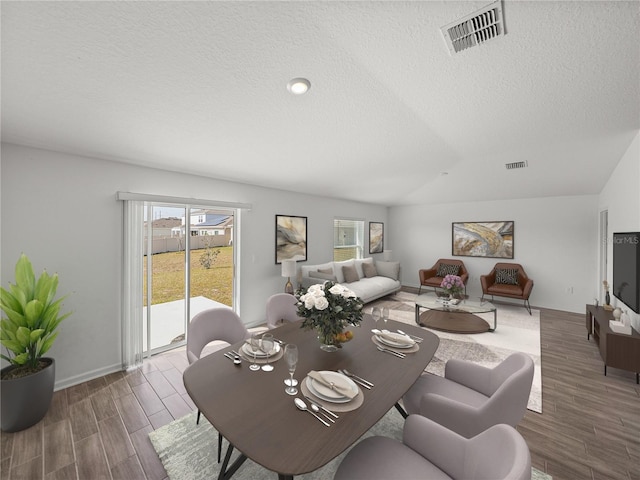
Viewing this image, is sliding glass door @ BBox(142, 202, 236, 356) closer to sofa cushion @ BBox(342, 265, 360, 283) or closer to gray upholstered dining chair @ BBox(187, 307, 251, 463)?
gray upholstered dining chair @ BBox(187, 307, 251, 463)

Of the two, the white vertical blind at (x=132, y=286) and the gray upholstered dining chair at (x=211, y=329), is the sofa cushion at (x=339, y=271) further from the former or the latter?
the white vertical blind at (x=132, y=286)

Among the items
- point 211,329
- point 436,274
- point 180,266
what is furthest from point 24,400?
point 436,274

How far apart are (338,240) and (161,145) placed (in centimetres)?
427

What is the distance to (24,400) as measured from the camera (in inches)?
79.2

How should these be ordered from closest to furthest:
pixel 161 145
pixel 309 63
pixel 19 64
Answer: pixel 19 64 < pixel 309 63 < pixel 161 145

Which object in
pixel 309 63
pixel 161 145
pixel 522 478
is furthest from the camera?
pixel 161 145

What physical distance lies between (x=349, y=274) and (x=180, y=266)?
10.6ft

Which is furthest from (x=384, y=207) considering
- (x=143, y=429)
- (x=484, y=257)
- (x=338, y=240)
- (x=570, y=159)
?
(x=143, y=429)

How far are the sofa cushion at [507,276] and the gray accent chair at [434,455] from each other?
5623 millimetres

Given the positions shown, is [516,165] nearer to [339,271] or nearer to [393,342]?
[339,271]

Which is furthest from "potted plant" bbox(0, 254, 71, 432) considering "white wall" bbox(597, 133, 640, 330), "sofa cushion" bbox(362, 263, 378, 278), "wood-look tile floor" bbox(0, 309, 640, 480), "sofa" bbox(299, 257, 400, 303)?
"white wall" bbox(597, 133, 640, 330)

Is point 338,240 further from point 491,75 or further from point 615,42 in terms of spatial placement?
point 615,42

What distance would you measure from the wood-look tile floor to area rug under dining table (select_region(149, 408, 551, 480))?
73 mm

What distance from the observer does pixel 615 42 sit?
1697 millimetres
